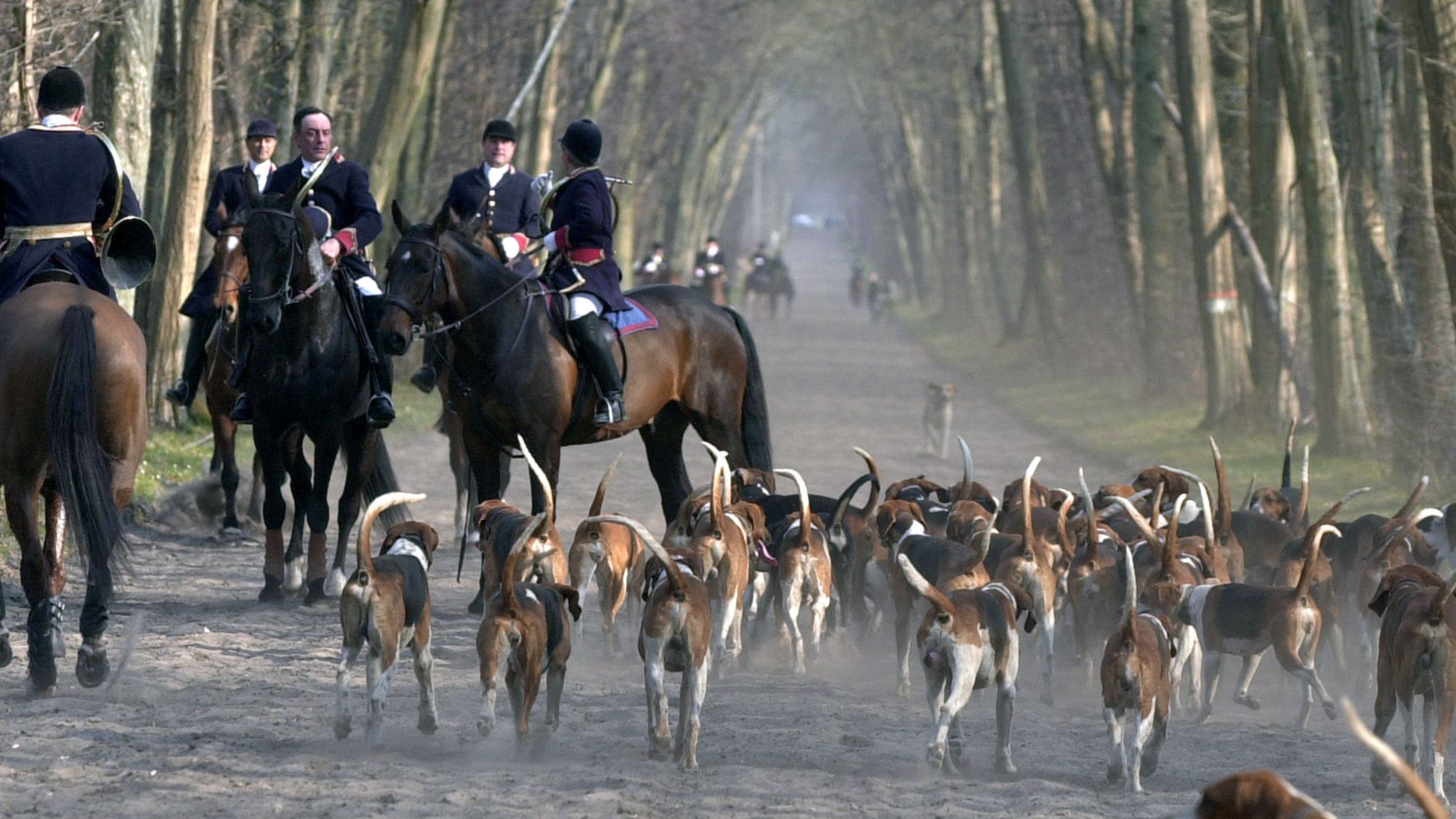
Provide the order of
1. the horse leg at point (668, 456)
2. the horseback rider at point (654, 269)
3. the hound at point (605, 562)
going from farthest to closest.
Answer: the horseback rider at point (654, 269)
the horse leg at point (668, 456)
the hound at point (605, 562)

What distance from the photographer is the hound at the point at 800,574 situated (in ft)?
33.7

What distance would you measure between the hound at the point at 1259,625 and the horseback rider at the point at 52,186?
5251mm

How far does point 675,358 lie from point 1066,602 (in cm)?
304

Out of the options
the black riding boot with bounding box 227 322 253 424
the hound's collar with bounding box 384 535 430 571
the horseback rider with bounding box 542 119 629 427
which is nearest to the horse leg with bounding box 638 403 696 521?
the horseback rider with bounding box 542 119 629 427

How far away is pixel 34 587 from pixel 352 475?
3.21 meters

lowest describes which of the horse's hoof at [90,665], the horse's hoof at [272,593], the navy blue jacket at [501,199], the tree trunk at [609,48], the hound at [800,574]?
the horse's hoof at [272,593]

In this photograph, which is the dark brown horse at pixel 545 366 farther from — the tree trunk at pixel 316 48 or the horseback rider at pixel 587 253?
the tree trunk at pixel 316 48

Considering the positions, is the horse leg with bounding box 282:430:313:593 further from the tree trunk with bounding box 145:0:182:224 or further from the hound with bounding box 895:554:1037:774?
the tree trunk with bounding box 145:0:182:224

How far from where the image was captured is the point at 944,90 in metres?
60.0

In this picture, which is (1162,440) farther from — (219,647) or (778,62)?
(778,62)

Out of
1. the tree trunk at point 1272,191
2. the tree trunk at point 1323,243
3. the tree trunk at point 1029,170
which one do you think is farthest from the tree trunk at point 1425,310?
the tree trunk at point 1029,170

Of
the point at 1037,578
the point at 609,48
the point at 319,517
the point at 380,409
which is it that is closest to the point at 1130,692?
the point at 1037,578

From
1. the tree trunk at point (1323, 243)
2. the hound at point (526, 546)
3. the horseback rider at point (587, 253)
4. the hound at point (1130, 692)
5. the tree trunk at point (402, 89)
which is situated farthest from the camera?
the tree trunk at point (402, 89)

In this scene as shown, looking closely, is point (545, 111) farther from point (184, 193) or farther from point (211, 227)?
point (211, 227)
